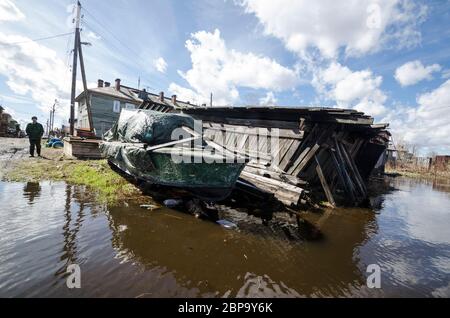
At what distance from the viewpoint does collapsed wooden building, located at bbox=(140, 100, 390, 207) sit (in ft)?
23.6

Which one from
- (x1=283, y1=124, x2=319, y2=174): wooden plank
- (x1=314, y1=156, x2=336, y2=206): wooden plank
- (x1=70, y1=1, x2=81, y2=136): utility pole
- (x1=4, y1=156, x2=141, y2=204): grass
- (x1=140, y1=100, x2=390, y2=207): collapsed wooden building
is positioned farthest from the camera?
(x1=70, y1=1, x2=81, y2=136): utility pole

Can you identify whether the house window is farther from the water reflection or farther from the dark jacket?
the water reflection

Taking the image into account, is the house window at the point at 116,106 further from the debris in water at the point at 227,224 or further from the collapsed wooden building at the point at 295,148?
the debris in water at the point at 227,224

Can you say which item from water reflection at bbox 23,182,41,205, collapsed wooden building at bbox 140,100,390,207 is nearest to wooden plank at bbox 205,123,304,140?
collapsed wooden building at bbox 140,100,390,207

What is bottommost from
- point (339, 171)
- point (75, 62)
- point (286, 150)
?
point (339, 171)

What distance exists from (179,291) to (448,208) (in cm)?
1147

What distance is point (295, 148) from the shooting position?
8.28m

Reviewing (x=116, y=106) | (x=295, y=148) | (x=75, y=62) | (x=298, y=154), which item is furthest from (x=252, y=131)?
(x=116, y=106)

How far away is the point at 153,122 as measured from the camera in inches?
259

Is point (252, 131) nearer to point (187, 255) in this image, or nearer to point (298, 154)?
point (298, 154)

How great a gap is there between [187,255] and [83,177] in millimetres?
6096

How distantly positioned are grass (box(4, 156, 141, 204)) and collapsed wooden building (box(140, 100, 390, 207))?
3169 millimetres

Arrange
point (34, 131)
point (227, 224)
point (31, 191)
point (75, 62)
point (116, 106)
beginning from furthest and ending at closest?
point (116, 106) < point (75, 62) < point (34, 131) < point (31, 191) < point (227, 224)

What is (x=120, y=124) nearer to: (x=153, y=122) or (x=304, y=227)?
(x=153, y=122)
